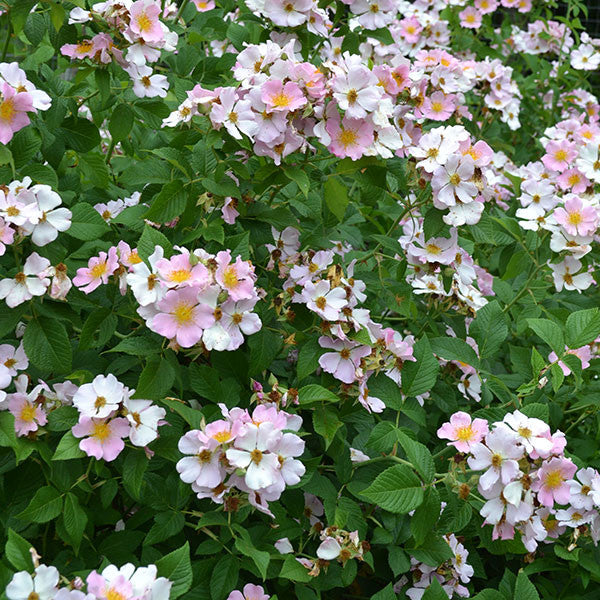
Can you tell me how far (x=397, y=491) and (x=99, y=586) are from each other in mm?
543

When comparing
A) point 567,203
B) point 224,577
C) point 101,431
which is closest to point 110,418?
point 101,431

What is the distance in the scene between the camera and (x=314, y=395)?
139cm

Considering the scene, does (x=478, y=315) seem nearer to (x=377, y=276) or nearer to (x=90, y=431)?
(x=377, y=276)

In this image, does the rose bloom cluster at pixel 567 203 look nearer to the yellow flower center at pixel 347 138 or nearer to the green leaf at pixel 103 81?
the yellow flower center at pixel 347 138

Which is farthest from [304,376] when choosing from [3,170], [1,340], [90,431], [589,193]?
[589,193]

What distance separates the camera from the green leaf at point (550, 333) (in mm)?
1634

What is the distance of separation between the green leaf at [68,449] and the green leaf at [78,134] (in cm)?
71

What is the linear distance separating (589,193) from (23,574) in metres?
1.66

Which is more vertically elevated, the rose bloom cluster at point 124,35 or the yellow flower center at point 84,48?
the rose bloom cluster at point 124,35

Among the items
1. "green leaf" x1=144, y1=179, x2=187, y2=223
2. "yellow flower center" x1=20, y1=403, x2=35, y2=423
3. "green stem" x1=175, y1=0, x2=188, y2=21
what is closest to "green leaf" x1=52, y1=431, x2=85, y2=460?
"yellow flower center" x1=20, y1=403, x2=35, y2=423

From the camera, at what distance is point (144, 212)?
1605 mm

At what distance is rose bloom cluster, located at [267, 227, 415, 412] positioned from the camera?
1499mm

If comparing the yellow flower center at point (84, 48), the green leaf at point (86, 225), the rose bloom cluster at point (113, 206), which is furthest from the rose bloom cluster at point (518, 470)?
the yellow flower center at point (84, 48)

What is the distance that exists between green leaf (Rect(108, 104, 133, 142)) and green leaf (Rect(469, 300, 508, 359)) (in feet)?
2.86
